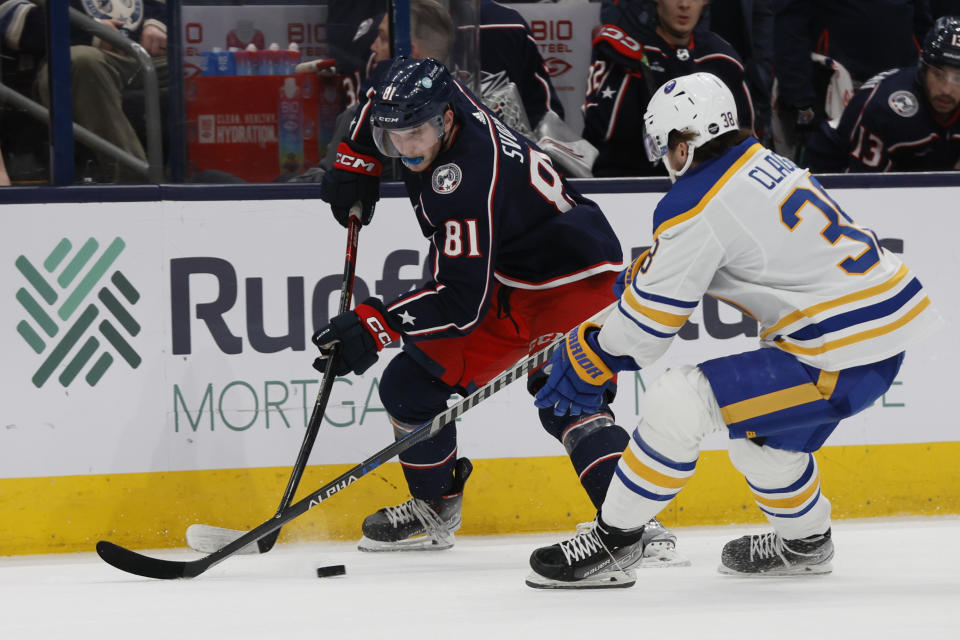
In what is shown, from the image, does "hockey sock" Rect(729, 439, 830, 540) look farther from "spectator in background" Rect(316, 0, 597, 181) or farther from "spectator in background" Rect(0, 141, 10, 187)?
"spectator in background" Rect(0, 141, 10, 187)

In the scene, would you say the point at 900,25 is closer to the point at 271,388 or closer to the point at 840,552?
the point at 840,552

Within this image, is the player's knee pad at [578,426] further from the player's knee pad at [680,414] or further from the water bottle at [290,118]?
the water bottle at [290,118]

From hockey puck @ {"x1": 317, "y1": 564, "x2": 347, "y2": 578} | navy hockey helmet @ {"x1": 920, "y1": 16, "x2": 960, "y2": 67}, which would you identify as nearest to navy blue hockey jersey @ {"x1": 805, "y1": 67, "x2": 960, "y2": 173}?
navy hockey helmet @ {"x1": 920, "y1": 16, "x2": 960, "y2": 67}

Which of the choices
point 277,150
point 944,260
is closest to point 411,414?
point 277,150

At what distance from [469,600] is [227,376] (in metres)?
1.07

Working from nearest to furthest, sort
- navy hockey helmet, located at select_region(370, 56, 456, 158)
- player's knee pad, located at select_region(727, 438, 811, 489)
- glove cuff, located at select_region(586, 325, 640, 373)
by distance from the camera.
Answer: glove cuff, located at select_region(586, 325, 640, 373), player's knee pad, located at select_region(727, 438, 811, 489), navy hockey helmet, located at select_region(370, 56, 456, 158)

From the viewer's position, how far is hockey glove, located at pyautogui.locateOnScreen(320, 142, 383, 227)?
10.8 feet

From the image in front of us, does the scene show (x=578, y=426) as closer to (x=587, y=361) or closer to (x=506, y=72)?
(x=587, y=361)

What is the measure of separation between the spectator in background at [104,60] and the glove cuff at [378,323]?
95cm

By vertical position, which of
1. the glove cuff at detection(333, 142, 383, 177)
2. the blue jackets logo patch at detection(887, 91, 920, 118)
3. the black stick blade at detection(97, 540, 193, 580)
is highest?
the blue jackets logo patch at detection(887, 91, 920, 118)

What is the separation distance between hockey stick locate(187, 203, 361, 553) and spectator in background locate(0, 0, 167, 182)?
0.68 metres

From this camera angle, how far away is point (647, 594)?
9.14 feet

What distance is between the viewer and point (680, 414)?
262 cm

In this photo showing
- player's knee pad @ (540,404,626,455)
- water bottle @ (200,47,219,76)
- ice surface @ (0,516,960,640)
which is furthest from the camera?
water bottle @ (200,47,219,76)
